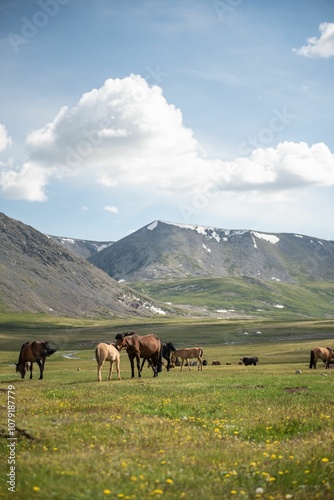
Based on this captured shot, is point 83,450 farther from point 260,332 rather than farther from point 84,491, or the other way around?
point 260,332

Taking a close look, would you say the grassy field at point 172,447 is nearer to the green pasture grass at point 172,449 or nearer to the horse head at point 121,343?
the green pasture grass at point 172,449

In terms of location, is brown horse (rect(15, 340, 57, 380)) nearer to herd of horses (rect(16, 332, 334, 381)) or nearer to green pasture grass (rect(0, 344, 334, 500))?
herd of horses (rect(16, 332, 334, 381))

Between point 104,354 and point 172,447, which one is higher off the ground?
point 104,354

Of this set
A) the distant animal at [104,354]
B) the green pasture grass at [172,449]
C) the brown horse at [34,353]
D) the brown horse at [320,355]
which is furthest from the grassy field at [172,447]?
the brown horse at [320,355]

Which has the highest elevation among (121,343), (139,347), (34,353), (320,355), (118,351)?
(121,343)

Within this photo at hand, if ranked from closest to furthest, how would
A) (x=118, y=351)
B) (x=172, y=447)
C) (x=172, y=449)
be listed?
(x=172, y=449), (x=172, y=447), (x=118, y=351)

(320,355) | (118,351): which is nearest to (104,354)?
(118,351)

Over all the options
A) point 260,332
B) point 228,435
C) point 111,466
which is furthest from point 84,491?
point 260,332

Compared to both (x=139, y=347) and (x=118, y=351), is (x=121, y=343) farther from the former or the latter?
(x=139, y=347)

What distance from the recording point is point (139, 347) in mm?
36750

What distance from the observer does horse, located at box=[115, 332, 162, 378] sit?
3538 cm

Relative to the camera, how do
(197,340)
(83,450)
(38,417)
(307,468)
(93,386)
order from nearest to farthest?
1. (307,468)
2. (83,450)
3. (38,417)
4. (93,386)
5. (197,340)

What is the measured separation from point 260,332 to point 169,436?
613 ft

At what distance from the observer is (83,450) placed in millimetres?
11742
